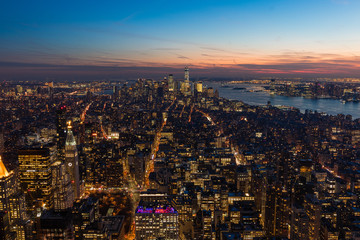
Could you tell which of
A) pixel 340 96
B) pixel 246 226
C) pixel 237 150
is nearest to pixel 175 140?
pixel 237 150

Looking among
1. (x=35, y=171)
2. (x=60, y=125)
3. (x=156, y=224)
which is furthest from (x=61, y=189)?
(x=60, y=125)

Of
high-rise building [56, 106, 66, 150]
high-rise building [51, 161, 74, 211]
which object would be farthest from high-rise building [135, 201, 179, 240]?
high-rise building [56, 106, 66, 150]

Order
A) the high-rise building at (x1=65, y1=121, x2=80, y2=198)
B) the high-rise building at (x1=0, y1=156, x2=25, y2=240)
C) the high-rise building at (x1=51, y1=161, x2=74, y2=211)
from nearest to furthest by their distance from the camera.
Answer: the high-rise building at (x1=0, y1=156, x2=25, y2=240), the high-rise building at (x1=51, y1=161, x2=74, y2=211), the high-rise building at (x1=65, y1=121, x2=80, y2=198)

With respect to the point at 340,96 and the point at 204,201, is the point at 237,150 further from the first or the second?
the point at 340,96

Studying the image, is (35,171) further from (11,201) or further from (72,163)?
(11,201)

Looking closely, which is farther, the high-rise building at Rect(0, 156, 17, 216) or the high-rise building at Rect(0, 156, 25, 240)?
the high-rise building at Rect(0, 156, 17, 216)

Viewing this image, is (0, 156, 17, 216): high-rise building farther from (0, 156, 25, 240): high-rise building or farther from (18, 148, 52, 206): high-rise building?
(18, 148, 52, 206): high-rise building
